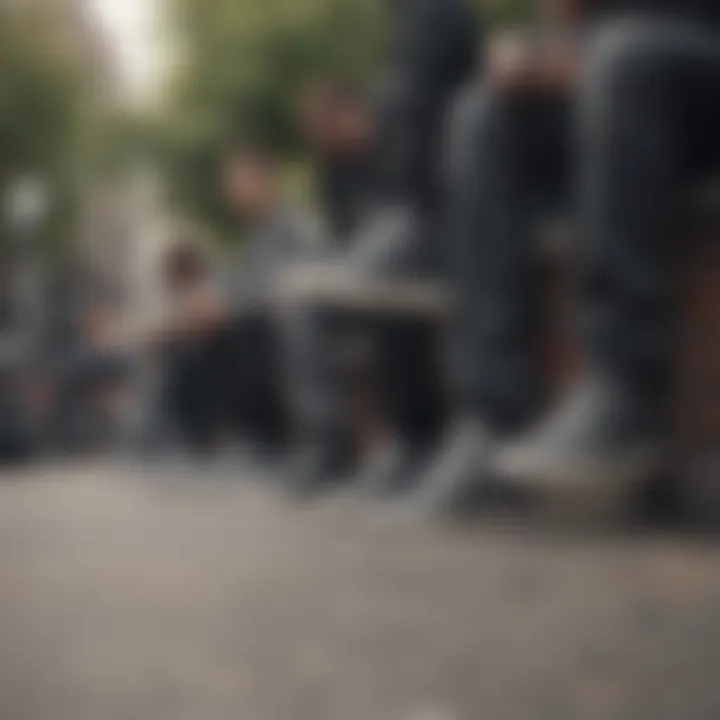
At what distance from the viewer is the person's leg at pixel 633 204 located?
3.97 feet

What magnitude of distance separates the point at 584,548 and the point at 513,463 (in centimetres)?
11

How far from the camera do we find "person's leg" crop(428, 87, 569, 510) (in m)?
1.39

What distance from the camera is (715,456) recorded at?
129cm

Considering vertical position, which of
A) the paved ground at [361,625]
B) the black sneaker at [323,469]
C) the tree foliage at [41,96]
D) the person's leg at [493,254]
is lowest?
the black sneaker at [323,469]

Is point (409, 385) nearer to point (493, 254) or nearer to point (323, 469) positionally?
point (323, 469)

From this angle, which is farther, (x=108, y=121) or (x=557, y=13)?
(x=108, y=121)

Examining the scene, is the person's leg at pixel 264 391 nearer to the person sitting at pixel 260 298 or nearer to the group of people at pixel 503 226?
the person sitting at pixel 260 298

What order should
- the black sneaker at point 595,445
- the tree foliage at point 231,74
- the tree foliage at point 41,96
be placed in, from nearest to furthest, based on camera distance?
the black sneaker at point 595,445 → the tree foliage at point 41,96 → the tree foliage at point 231,74

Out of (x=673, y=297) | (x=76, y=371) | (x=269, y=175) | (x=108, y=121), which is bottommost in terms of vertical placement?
(x=76, y=371)

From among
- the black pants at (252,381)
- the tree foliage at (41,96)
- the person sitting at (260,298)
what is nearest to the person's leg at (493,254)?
the person sitting at (260,298)

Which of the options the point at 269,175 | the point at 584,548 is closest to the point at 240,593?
the point at 584,548

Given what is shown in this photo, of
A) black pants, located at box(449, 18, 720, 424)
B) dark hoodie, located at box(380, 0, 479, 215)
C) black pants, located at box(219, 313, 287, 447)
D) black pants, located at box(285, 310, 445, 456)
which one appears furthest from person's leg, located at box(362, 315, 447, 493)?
black pants, located at box(219, 313, 287, 447)

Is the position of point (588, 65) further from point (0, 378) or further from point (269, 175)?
point (0, 378)

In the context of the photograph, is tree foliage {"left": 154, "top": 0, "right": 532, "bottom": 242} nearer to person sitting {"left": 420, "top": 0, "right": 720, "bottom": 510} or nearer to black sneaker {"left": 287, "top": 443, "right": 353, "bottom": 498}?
black sneaker {"left": 287, "top": 443, "right": 353, "bottom": 498}
